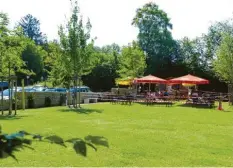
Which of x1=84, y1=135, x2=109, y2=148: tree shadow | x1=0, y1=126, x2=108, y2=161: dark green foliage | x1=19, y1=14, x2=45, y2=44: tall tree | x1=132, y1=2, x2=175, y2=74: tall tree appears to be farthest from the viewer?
x1=19, y1=14, x2=45, y2=44: tall tree

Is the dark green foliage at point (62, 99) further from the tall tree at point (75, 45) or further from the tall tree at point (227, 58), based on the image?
the tall tree at point (227, 58)

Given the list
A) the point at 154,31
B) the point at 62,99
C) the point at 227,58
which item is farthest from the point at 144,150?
the point at 154,31

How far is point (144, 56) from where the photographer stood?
45969mm

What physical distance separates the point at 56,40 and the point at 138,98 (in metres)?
8.64

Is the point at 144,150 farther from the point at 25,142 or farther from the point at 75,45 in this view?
the point at 75,45

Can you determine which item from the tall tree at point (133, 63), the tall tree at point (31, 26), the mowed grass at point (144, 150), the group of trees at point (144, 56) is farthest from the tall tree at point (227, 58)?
the tall tree at point (31, 26)

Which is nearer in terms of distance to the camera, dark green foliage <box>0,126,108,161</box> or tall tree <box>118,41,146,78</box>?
dark green foliage <box>0,126,108,161</box>

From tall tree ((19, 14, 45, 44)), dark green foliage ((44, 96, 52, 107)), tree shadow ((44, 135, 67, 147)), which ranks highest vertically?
tall tree ((19, 14, 45, 44))

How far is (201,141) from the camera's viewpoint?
10242 mm

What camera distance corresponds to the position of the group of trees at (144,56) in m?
24.3

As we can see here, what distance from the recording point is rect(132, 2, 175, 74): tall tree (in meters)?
53.4

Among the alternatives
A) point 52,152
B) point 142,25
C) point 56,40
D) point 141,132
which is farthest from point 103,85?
point 52,152

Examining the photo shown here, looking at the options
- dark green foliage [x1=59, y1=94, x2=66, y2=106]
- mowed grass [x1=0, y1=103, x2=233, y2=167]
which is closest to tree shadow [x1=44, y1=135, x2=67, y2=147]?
mowed grass [x1=0, y1=103, x2=233, y2=167]

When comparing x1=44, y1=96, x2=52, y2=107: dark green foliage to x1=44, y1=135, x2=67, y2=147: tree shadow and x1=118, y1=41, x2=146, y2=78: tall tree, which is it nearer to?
x1=118, y1=41, x2=146, y2=78: tall tree
